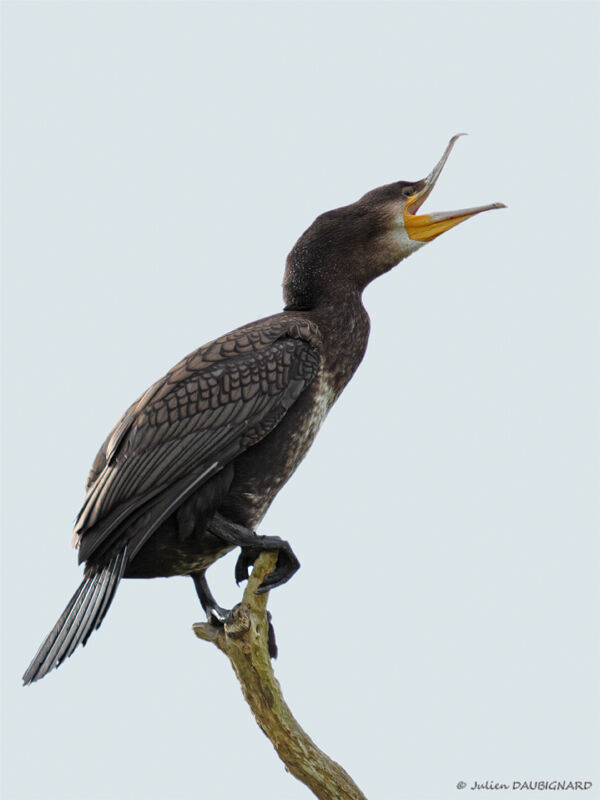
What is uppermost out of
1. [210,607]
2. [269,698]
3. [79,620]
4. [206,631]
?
[210,607]

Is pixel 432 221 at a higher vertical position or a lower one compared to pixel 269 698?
higher

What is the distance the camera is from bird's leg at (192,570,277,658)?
4.65m

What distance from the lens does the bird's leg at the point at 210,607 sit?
4.65 meters

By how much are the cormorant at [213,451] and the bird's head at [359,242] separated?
0.02 m

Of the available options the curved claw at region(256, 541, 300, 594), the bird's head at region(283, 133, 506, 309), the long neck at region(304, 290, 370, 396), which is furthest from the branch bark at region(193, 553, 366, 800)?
the bird's head at region(283, 133, 506, 309)

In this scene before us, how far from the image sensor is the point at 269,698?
4363 mm

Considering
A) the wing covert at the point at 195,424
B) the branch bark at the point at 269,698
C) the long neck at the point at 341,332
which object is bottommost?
the branch bark at the point at 269,698

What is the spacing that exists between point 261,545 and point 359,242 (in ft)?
4.89

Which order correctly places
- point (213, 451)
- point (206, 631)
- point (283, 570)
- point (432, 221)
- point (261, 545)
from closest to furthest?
point (213, 451) → point (261, 545) → point (283, 570) → point (206, 631) → point (432, 221)

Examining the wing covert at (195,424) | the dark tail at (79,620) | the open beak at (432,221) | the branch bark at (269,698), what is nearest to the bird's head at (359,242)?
the open beak at (432,221)

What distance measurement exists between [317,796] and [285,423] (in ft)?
5.47

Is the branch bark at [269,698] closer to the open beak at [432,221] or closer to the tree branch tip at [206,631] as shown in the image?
the tree branch tip at [206,631]

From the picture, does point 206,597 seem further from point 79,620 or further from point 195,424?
point 195,424

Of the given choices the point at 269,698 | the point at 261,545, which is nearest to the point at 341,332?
the point at 261,545
